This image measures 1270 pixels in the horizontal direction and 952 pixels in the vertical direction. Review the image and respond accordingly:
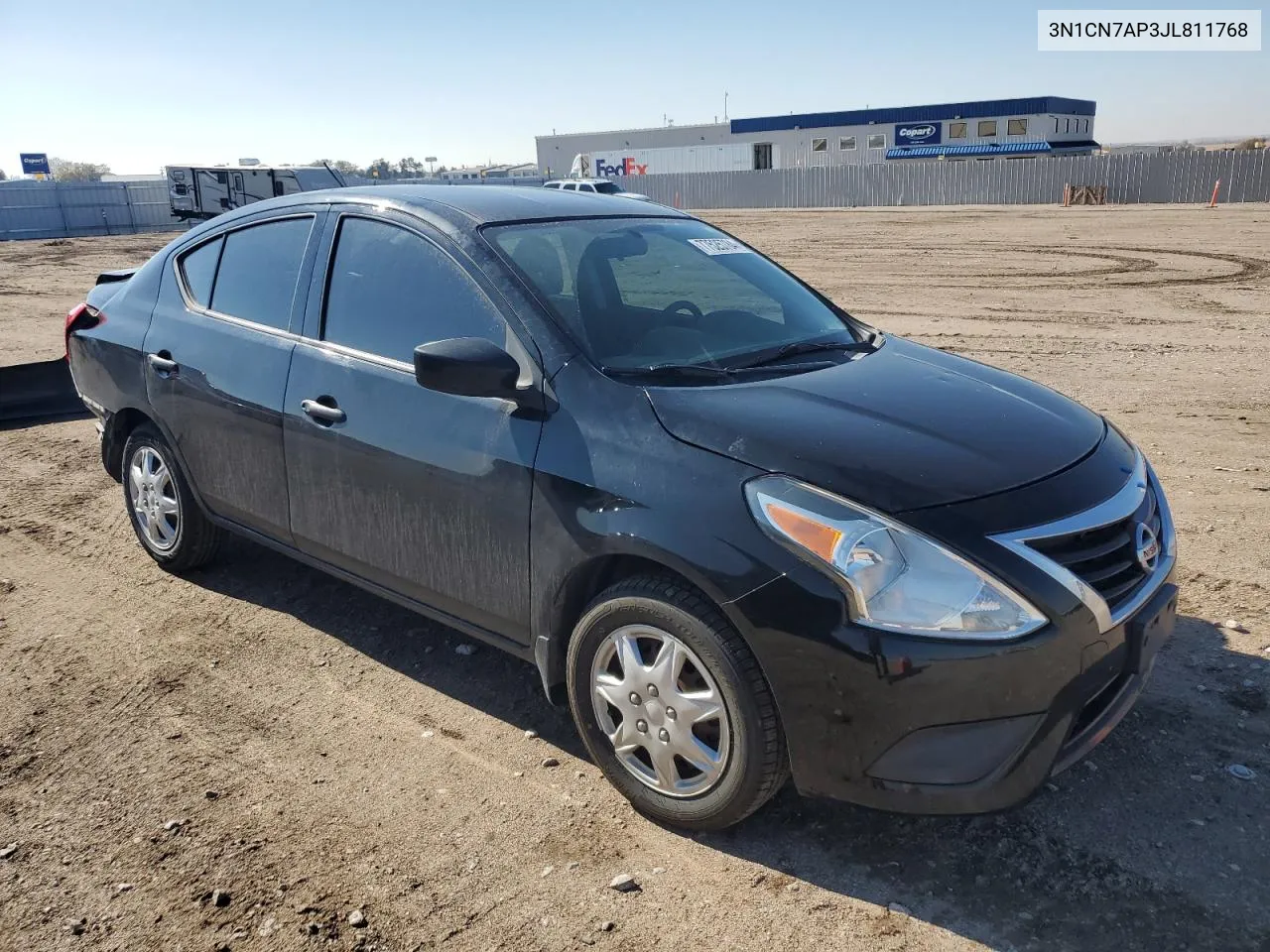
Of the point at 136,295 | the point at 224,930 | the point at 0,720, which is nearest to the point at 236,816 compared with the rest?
the point at 224,930

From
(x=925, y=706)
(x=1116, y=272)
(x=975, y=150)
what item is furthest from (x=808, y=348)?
(x=975, y=150)

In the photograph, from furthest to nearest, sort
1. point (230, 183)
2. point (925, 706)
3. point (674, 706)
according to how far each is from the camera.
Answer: point (230, 183)
point (674, 706)
point (925, 706)

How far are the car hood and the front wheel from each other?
47 centimetres

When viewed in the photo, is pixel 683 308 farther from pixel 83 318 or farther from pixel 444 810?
pixel 83 318

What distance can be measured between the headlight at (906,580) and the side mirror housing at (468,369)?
1044 mm

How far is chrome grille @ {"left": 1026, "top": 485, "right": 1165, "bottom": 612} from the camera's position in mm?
2611

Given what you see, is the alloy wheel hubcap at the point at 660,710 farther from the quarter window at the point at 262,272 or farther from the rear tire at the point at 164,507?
the rear tire at the point at 164,507

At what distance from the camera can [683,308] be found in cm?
370

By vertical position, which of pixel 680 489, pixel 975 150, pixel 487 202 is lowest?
pixel 680 489

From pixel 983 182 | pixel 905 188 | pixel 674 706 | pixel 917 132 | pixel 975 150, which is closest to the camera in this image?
pixel 674 706

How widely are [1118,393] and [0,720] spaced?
25.1ft

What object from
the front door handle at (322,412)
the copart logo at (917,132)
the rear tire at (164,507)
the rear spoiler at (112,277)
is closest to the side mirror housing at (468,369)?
the front door handle at (322,412)

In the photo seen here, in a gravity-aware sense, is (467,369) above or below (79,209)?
below

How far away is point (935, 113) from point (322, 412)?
68.7 metres
